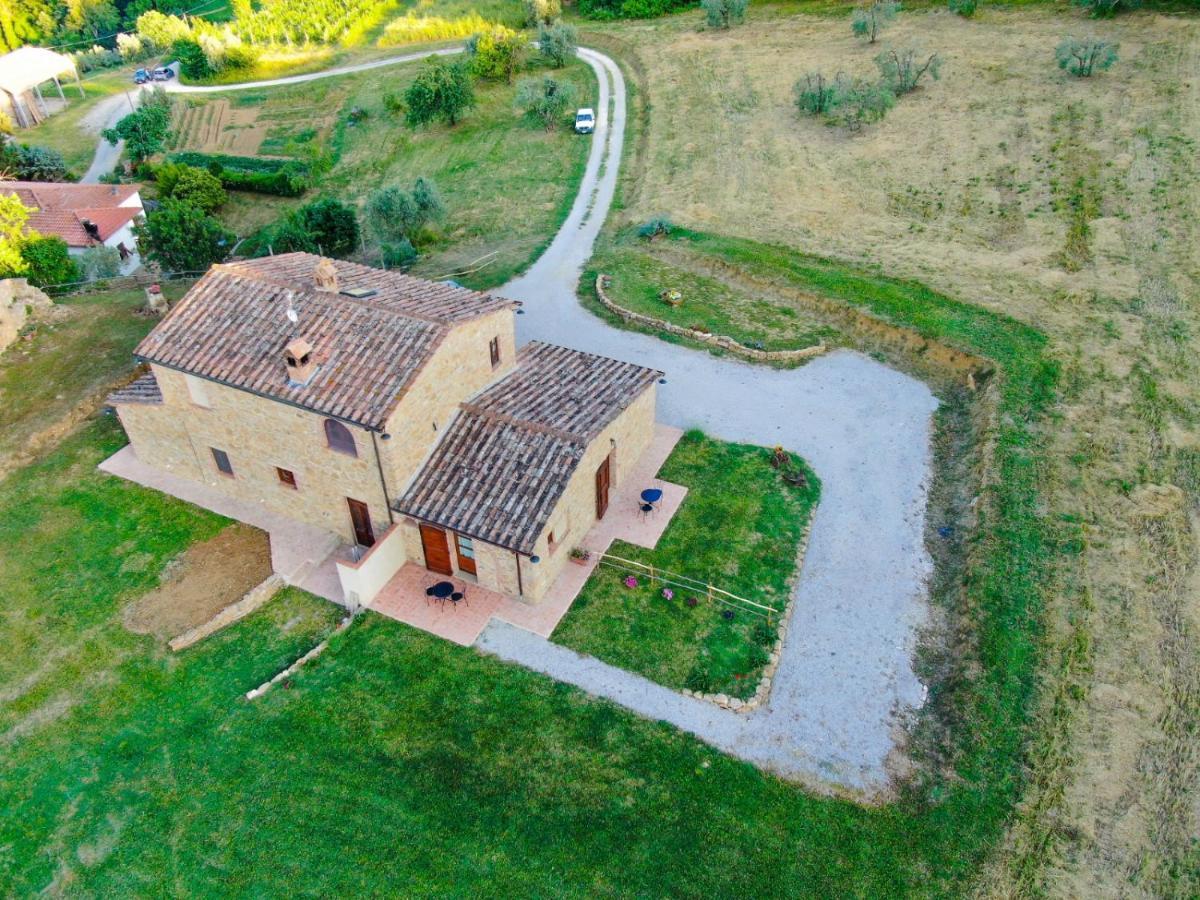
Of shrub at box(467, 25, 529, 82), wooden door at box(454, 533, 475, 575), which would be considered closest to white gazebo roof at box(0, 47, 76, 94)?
shrub at box(467, 25, 529, 82)

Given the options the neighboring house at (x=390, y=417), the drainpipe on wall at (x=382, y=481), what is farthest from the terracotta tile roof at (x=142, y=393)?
the drainpipe on wall at (x=382, y=481)

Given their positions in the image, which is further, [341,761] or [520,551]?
[520,551]

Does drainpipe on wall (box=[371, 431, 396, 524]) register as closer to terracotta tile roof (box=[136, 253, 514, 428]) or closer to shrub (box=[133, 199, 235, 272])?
terracotta tile roof (box=[136, 253, 514, 428])

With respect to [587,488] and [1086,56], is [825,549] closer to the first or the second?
[587,488]

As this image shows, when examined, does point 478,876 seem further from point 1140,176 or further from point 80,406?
point 1140,176

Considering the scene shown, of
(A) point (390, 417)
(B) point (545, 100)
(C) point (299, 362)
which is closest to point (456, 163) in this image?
(B) point (545, 100)

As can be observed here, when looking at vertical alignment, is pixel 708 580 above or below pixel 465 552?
below

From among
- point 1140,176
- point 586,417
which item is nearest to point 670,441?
point 586,417
